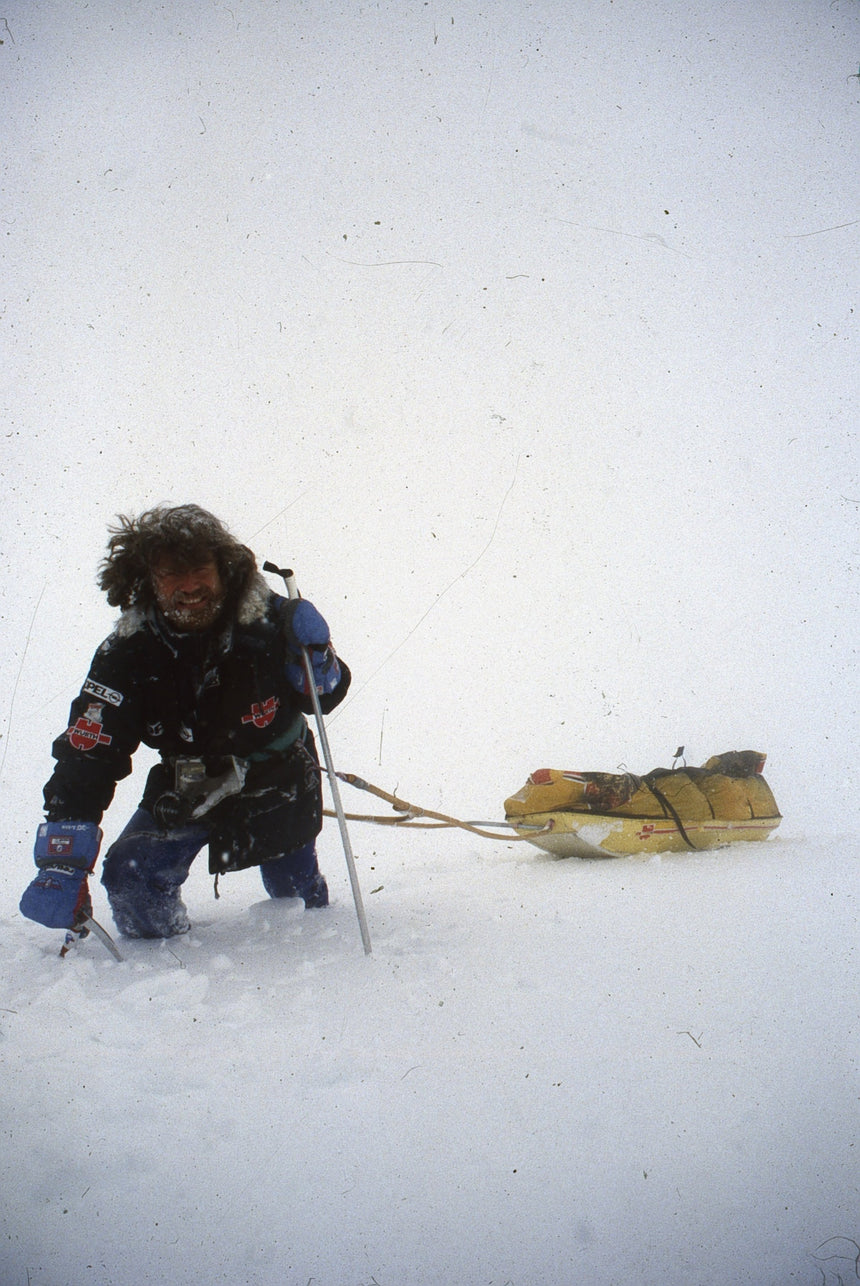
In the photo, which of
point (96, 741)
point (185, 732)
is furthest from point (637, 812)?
point (96, 741)

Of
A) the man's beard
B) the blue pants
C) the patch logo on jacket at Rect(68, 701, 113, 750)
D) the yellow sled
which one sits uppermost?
the man's beard

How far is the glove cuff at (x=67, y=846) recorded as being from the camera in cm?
163

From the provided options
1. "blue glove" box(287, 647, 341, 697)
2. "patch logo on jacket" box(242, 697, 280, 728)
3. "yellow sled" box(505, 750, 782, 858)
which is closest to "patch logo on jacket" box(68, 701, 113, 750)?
"patch logo on jacket" box(242, 697, 280, 728)

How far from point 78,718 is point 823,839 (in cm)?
274

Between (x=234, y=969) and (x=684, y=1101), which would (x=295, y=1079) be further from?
(x=684, y=1101)

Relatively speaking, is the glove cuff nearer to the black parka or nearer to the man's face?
the black parka

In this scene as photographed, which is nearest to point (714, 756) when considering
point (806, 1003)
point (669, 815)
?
point (669, 815)

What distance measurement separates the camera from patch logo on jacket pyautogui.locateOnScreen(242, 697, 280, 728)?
6.25 feet

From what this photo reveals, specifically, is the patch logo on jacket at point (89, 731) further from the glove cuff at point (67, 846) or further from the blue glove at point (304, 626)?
the blue glove at point (304, 626)

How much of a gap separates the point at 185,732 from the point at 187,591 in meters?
0.42

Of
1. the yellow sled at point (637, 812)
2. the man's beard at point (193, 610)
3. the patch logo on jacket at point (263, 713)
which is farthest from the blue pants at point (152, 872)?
the yellow sled at point (637, 812)

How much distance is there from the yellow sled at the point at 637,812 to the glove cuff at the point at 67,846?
151 centimetres

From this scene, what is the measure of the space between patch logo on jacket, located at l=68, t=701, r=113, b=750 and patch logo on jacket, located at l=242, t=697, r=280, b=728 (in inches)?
14.1

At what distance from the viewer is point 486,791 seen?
343cm
